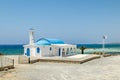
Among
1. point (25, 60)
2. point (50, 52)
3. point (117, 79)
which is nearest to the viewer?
point (117, 79)

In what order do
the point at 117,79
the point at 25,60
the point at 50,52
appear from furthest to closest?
the point at 50,52, the point at 25,60, the point at 117,79

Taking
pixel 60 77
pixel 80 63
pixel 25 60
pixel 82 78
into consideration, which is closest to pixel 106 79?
pixel 82 78

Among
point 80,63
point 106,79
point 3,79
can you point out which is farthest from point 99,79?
point 80,63

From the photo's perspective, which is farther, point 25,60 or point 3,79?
point 25,60

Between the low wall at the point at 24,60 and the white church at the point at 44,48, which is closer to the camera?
the low wall at the point at 24,60

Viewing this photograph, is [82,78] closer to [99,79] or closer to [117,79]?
[99,79]

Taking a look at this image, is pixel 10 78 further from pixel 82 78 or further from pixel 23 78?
pixel 82 78

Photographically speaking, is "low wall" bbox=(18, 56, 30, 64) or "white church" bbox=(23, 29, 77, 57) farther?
"white church" bbox=(23, 29, 77, 57)

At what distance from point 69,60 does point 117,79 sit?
13042 millimetres

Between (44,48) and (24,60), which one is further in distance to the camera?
(44,48)

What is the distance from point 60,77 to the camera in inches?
843

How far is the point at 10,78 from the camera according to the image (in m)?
20.8

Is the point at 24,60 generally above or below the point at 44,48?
below

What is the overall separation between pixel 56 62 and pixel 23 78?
1263cm
